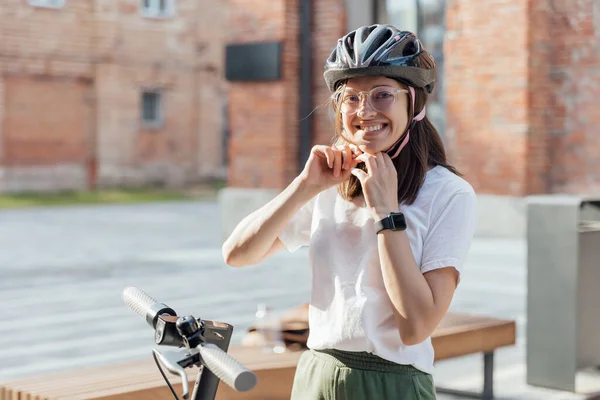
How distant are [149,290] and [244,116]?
6.08m

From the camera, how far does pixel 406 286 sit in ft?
Answer: 7.51

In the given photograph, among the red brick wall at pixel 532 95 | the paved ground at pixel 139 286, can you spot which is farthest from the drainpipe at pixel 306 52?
the paved ground at pixel 139 286

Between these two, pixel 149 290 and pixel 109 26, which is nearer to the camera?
pixel 149 290

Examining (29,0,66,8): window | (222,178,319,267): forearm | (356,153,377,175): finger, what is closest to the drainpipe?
(222,178,319,267): forearm

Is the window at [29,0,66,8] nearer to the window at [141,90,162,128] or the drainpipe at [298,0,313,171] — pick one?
the window at [141,90,162,128]

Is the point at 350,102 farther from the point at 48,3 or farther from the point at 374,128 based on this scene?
the point at 48,3

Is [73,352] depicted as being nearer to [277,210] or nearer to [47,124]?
[277,210]

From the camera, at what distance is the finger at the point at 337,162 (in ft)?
8.11

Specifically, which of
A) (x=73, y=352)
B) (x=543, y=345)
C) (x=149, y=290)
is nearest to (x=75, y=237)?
(x=149, y=290)

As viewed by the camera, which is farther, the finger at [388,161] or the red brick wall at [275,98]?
the red brick wall at [275,98]

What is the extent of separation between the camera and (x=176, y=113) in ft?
111

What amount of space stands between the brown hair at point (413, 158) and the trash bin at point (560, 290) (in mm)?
3393

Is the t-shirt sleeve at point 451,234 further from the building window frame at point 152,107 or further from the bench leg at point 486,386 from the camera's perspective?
the building window frame at point 152,107

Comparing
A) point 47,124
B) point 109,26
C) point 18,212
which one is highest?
point 109,26
